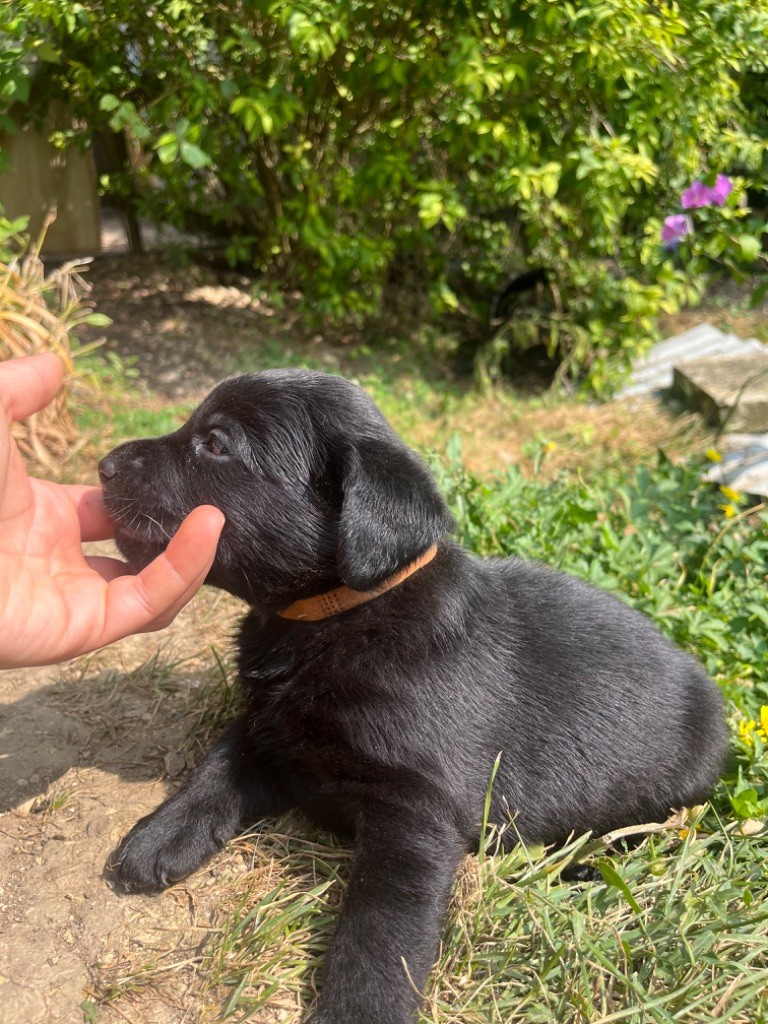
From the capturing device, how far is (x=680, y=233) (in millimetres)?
5598

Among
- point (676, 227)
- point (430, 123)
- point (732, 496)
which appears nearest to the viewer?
point (732, 496)

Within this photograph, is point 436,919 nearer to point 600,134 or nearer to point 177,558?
point 177,558

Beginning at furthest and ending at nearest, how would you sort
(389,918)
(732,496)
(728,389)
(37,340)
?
(728,389), (37,340), (732,496), (389,918)

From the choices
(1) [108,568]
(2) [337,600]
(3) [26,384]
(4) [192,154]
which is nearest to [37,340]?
(4) [192,154]

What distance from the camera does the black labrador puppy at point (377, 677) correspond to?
2127 millimetres

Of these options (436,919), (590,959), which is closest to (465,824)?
(436,919)

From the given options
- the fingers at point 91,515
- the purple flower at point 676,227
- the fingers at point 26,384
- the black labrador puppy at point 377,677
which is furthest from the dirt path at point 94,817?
the purple flower at point 676,227

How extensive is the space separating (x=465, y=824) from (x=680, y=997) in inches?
24.2

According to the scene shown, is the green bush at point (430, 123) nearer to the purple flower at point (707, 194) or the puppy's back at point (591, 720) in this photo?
the purple flower at point (707, 194)

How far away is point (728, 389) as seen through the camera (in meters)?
5.88

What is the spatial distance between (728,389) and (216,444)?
14.9 ft

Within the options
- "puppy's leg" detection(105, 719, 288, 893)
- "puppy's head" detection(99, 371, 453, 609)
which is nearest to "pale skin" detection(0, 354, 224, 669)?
"puppy's head" detection(99, 371, 453, 609)

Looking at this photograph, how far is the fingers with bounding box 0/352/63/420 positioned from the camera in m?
2.47

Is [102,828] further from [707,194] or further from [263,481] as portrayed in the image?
[707,194]
